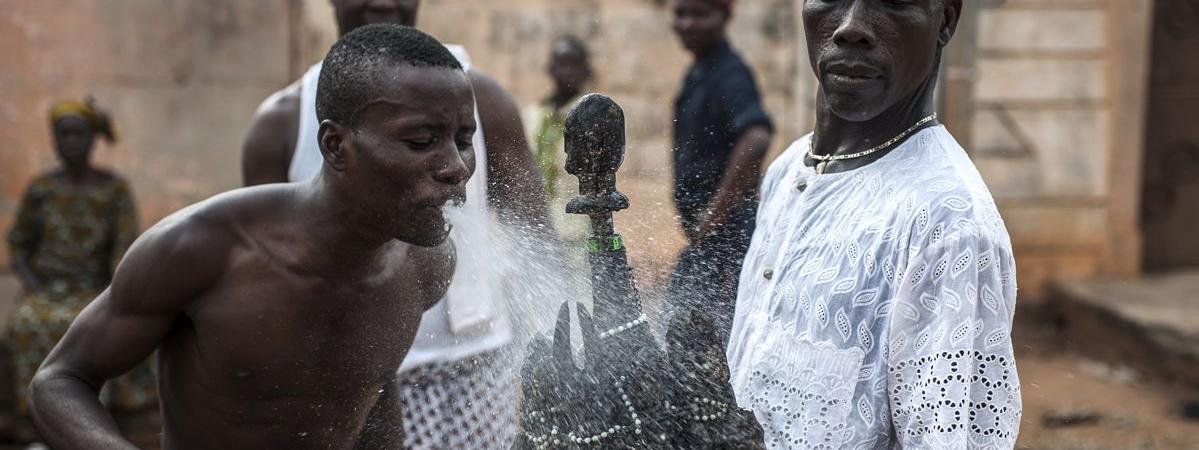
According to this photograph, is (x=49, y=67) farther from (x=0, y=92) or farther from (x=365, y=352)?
(x=365, y=352)

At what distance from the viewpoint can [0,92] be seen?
8.36 meters

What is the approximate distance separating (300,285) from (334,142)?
30 centimetres

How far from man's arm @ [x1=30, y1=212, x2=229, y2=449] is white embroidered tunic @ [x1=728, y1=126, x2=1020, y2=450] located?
102 centimetres

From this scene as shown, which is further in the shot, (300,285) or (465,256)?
(465,256)

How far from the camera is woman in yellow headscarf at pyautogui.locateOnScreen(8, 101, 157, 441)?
264 inches

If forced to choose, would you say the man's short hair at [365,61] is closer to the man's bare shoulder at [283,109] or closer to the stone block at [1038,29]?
the man's bare shoulder at [283,109]

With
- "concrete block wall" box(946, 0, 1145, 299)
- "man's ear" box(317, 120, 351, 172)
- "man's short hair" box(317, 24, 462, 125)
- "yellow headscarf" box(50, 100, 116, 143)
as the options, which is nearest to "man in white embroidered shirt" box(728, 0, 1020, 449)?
"man's short hair" box(317, 24, 462, 125)

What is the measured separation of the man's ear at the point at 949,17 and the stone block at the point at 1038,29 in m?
6.44

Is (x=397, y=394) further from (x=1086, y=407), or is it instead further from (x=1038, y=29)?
(x=1038, y=29)

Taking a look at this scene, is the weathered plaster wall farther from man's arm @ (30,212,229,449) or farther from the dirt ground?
man's arm @ (30,212,229,449)

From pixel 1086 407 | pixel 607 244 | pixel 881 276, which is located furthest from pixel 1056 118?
pixel 607 244

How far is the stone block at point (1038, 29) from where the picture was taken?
28.0 ft

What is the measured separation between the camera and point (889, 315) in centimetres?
215

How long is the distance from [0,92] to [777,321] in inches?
291
